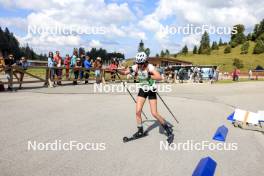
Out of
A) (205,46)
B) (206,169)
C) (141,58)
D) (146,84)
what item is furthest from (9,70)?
(205,46)

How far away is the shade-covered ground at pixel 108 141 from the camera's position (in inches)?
210

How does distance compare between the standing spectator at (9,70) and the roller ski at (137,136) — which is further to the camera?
the standing spectator at (9,70)

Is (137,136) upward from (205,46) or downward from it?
downward

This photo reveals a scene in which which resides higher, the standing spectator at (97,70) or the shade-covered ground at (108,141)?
the standing spectator at (97,70)

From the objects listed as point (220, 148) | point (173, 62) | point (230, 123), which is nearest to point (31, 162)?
point (220, 148)

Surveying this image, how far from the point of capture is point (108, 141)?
718 centimetres

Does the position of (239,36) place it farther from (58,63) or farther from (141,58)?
(141,58)

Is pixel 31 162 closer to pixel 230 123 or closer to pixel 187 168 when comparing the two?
pixel 187 168

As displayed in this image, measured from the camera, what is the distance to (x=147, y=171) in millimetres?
5246

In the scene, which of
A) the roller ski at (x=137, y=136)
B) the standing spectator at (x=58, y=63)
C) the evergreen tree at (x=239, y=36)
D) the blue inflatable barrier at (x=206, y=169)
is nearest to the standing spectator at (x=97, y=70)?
the standing spectator at (x=58, y=63)

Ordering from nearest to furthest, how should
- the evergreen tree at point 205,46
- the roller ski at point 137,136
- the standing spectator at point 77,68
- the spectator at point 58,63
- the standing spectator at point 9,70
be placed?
the roller ski at point 137,136 < the standing spectator at point 9,70 < the spectator at point 58,63 < the standing spectator at point 77,68 < the evergreen tree at point 205,46

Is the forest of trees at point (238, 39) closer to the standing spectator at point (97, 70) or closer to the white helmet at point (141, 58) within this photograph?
the standing spectator at point (97, 70)

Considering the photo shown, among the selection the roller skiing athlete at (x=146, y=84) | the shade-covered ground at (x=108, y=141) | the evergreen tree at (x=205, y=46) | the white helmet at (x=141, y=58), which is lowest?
the shade-covered ground at (x=108, y=141)

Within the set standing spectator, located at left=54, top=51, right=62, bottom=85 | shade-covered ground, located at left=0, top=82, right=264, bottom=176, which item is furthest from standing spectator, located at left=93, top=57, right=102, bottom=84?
shade-covered ground, located at left=0, top=82, right=264, bottom=176
